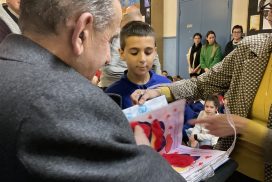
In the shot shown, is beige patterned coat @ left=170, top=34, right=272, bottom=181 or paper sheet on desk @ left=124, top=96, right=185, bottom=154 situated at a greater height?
beige patterned coat @ left=170, top=34, right=272, bottom=181

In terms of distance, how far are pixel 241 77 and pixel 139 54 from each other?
63cm

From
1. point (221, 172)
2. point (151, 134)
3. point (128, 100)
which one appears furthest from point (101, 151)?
point (128, 100)

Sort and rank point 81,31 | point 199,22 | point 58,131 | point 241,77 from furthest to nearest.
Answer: point 199,22 → point 241,77 → point 81,31 → point 58,131

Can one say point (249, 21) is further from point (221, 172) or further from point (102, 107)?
point (102, 107)

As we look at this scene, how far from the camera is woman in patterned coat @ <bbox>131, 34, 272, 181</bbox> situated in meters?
0.99

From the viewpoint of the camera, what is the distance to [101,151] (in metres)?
0.50

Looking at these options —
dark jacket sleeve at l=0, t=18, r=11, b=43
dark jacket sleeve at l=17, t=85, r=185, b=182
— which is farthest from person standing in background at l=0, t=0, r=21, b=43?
dark jacket sleeve at l=17, t=85, r=185, b=182

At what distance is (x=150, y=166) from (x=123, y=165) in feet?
0.20

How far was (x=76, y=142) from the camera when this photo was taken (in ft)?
1.58

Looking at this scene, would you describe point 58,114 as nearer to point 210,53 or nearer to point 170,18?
point 210,53

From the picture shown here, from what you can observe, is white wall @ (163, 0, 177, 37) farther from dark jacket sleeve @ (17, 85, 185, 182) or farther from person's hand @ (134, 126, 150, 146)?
dark jacket sleeve @ (17, 85, 185, 182)

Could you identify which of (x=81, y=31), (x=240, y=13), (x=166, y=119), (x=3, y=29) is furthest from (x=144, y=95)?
(x=240, y=13)

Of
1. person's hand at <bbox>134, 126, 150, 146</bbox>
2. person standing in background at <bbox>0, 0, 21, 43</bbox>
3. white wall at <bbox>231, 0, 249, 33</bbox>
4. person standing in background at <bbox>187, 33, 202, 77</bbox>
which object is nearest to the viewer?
person's hand at <bbox>134, 126, 150, 146</bbox>

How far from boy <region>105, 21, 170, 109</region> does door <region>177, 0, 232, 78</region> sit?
455cm
